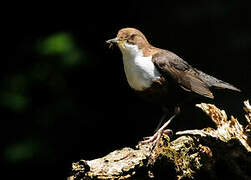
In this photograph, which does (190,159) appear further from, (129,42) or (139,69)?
(129,42)

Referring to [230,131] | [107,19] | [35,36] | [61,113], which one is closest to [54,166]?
[61,113]

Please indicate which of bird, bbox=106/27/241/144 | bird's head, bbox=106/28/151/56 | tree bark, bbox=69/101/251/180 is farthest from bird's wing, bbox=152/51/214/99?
tree bark, bbox=69/101/251/180

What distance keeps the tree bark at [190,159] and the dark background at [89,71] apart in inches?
74.0

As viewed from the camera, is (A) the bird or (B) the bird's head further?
(B) the bird's head

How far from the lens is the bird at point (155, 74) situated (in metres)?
4.20

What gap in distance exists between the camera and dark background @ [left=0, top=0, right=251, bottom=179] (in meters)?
5.24

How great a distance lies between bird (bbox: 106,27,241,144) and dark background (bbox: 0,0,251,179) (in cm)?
107

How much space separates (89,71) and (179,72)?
1.63 meters

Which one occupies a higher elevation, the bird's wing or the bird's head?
the bird's head

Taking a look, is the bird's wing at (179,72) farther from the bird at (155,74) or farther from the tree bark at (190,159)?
the tree bark at (190,159)

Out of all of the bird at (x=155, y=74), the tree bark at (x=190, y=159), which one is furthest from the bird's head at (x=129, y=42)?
the tree bark at (x=190, y=159)

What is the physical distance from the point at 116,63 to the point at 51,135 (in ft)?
4.27

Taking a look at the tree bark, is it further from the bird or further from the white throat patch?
the white throat patch

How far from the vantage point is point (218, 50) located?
6.44 metres
